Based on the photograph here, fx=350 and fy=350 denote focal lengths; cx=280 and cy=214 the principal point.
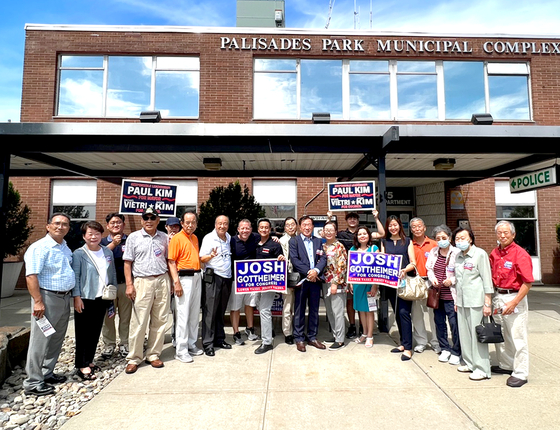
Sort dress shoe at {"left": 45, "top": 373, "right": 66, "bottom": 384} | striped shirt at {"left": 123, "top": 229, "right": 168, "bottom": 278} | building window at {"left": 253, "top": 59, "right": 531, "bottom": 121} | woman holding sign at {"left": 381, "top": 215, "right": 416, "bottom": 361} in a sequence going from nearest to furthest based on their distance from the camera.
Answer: dress shoe at {"left": 45, "top": 373, "right": 66, "bottom": 384}
striped shirt at {"left": 123, "top": 229, "right": 168, "bottom": 278}
woman holding sign at {"left": 381, "top": 215, "right": 416, "bottom": 361}
building window at {"left": 253, "top": 59, "right": 531, "bottom": 121}

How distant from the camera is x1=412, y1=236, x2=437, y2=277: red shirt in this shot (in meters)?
4.85

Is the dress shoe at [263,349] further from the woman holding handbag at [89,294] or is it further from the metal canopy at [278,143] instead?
the metal canopy at [278,143]

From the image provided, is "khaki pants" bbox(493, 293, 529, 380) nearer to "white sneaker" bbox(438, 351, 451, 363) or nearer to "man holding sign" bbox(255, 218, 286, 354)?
"white sneaker" bbox(438, 351, 451, 363)

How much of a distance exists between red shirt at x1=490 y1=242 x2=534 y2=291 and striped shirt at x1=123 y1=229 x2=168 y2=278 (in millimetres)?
4061

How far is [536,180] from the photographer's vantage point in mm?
7781

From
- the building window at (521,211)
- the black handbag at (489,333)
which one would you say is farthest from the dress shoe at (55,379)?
the building window at (521,211)

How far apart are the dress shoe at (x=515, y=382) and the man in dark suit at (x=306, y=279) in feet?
7.30

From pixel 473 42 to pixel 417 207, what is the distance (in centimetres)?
587

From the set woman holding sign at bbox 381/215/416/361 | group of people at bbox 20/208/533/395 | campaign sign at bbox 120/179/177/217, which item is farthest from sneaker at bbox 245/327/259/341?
campaign sign at bbox 120/179/177/217

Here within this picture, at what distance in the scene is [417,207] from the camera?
12.3 meters

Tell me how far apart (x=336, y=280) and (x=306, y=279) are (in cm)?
43

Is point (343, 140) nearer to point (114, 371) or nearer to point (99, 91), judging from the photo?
point (114, 371)

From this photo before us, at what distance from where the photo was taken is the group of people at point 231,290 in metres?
3.85

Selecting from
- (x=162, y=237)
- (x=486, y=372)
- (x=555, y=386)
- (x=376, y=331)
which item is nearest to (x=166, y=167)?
(x=162, y=237)
